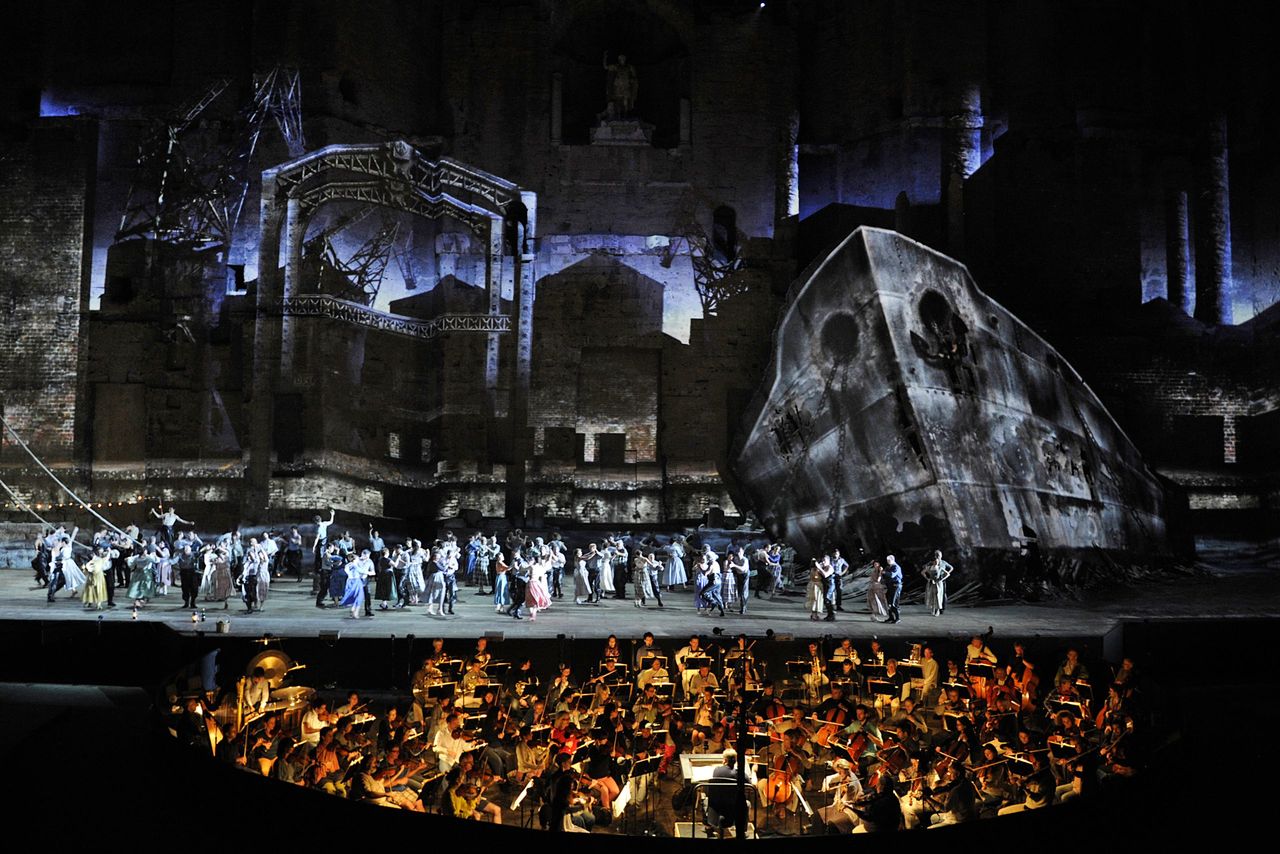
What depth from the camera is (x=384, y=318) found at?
28078 millimetres

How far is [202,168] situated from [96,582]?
52.1 ft

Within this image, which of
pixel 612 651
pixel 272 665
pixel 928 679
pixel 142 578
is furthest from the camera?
pixel 142 578

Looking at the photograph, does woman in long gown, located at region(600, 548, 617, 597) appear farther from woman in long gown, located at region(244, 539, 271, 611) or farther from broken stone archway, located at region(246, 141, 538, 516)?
broken stone archway, located at region(246, 141, 538, 516)

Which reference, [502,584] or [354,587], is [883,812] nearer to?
[354,587]

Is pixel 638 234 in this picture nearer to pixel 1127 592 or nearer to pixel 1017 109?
pixel 1017 109

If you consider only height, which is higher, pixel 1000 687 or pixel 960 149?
pixel 960 149

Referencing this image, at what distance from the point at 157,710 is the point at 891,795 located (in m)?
5.58

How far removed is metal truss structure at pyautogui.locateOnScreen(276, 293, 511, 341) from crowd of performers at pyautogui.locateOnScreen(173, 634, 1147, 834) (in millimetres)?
17308

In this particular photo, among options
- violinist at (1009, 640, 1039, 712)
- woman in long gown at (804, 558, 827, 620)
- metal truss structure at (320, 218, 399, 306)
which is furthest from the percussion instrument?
metal truss structure at (320, 218, 399, 306)

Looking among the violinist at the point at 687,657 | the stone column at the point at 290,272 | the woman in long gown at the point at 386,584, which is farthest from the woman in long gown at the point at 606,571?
the stone column at the point at 290,272

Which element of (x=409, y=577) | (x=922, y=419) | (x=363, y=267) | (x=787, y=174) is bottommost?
(x=409, y=577)

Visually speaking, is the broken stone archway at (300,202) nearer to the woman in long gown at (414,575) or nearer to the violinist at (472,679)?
the woman in long gown at (414,575)

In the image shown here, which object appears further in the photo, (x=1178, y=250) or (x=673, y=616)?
(x=1178, y=250)

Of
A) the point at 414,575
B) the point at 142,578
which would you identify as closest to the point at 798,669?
the point at 414,575
